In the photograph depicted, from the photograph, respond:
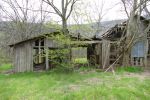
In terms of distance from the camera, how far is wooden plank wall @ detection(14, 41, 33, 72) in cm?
1612

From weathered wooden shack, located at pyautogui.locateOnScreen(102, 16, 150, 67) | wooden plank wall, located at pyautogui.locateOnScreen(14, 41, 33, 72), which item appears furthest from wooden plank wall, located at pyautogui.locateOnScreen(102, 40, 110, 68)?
wooden plank wall, located at pyautogui.locateOnScreen(14, 41, 33, 72)

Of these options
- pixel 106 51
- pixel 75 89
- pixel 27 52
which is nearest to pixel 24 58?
pixel 27 52

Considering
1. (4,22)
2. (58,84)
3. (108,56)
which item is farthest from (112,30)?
(4,22)

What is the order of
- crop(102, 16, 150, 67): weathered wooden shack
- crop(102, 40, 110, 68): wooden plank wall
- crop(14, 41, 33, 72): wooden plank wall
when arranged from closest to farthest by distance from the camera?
crop(14, 41, 33, 72): wooden plank wall, crop(102, 40, 110, 68): wooden plank wall, crop(102, 16, 150, 67): weathered wooden shack

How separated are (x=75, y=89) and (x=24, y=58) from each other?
7477mm

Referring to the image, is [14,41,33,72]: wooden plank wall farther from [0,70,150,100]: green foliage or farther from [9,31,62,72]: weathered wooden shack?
[0,70,150,100]: green foliage

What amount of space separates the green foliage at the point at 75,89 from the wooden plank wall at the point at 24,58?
12.4ft

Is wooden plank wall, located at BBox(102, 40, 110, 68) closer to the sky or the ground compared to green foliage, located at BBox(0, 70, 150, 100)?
closer to the sky

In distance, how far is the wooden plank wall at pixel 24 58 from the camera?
1612cm

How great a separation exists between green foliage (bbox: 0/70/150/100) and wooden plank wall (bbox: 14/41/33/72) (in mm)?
3786

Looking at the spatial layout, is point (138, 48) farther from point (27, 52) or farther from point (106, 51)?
point (27, 52)

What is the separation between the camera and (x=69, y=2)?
15.3 meters

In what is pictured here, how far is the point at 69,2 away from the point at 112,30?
18.3ft

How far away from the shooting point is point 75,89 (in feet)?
32.8
